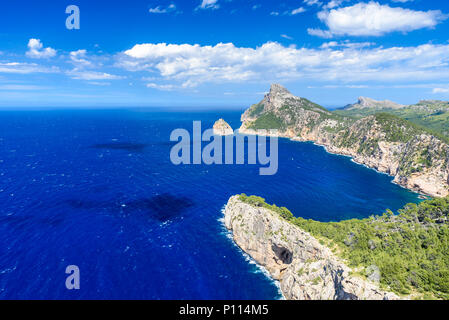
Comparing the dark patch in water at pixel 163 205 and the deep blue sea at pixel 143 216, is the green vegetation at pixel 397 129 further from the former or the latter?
the dark patch in water at pixel 163 205

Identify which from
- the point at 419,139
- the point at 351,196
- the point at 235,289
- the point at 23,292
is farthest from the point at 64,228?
the point at 419,139

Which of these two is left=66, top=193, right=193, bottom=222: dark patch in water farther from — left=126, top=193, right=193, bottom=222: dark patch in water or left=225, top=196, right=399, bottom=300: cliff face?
left=225, top=196, right=399, bottom=300: cliff face

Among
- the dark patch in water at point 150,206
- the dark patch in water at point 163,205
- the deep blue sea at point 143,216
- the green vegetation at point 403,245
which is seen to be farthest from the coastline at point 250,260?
the dark patch in water at point 150,206

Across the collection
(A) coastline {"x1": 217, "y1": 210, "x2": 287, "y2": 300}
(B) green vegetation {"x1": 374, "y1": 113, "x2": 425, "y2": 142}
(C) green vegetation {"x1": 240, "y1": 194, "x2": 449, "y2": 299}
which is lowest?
(A) coastline {"x1": 217, "y1": 210, "x2": 287, "y2": 300}

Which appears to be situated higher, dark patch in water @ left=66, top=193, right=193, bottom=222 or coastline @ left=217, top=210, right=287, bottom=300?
dark patch in water @ left=66, top=193, right=193, bottom=222

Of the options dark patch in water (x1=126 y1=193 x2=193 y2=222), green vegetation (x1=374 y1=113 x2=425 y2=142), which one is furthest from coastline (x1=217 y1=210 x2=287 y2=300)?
green vegetation (x1=374 y1=113 x2=425 y2=142)
